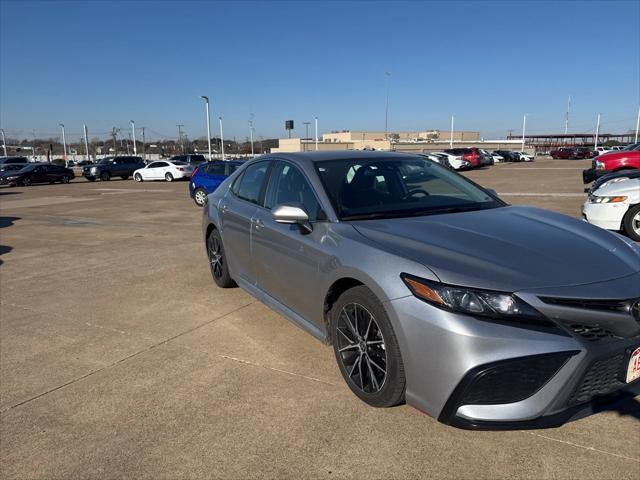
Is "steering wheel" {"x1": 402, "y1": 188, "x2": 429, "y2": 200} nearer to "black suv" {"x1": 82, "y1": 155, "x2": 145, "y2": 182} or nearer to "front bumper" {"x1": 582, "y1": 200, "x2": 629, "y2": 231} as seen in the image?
"front bumper" {"x1": 582, "y1": 200, "x2": 629, "y2": 231}

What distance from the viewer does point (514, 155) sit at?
6125 centimetres

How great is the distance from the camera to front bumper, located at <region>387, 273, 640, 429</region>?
2125mm

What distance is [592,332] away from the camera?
2.20 m

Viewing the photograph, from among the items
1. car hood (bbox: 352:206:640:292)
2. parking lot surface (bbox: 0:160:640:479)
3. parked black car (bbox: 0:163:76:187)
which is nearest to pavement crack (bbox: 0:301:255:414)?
parking lot surface (bbox: 0:160:640:479)

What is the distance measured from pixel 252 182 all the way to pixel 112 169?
3347 cm

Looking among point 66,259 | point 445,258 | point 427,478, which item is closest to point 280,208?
point 445,258

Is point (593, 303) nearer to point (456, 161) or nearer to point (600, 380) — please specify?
point (600, 380)

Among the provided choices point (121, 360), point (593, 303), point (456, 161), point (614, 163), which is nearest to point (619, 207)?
point (593, 303)

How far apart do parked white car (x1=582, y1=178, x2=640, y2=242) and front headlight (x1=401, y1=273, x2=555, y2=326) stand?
6.14 meters

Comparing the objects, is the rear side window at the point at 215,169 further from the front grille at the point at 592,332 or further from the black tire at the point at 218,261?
the front grille at the point at 592,332

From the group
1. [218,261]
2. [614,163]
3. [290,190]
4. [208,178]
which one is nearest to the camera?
[290,190]

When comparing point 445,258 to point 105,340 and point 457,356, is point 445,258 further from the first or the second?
point 105,340

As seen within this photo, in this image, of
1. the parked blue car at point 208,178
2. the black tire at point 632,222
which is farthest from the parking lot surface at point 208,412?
the parked blue car at point 208,178

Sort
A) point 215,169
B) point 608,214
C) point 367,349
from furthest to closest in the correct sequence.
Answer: point 215,169 → point 608,214 → point 367,349
